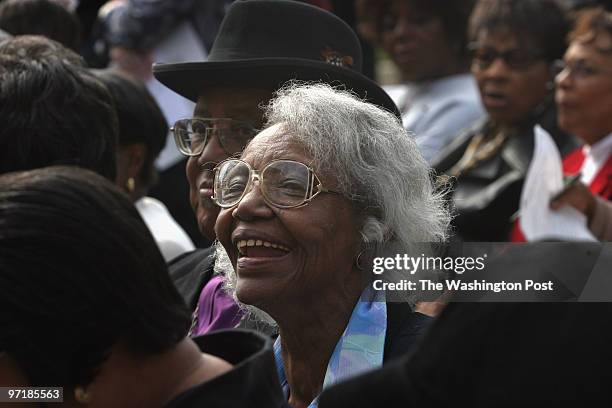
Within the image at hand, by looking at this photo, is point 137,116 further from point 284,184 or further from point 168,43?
point 168,43

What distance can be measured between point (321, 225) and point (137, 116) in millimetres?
1805

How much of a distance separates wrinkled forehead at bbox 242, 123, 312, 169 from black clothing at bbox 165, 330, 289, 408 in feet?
2.64

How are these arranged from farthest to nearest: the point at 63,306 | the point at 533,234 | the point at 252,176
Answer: the point at 533,234 < the point at 252,176 < the point at 63,306

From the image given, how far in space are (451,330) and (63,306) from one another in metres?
0.82

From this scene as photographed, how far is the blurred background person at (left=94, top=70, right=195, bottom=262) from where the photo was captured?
4.61 metres

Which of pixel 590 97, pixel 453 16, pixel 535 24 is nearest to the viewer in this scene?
pixel 590 97

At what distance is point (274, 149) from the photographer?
10.2 feet

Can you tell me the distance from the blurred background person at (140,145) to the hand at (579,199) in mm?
1564

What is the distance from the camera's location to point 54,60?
3654 mm

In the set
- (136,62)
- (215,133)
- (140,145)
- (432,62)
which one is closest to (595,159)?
(432,62)

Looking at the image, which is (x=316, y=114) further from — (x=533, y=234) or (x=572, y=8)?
(x=572, y=8)

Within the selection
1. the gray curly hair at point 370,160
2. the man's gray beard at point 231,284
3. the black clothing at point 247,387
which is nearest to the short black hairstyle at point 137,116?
the man's gray beard at point 231,284

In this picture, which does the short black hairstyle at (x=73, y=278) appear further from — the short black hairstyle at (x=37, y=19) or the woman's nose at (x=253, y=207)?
the short black hairstyle at (x=37, y=19)

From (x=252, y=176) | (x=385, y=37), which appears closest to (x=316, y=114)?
(x=252, y=176)
